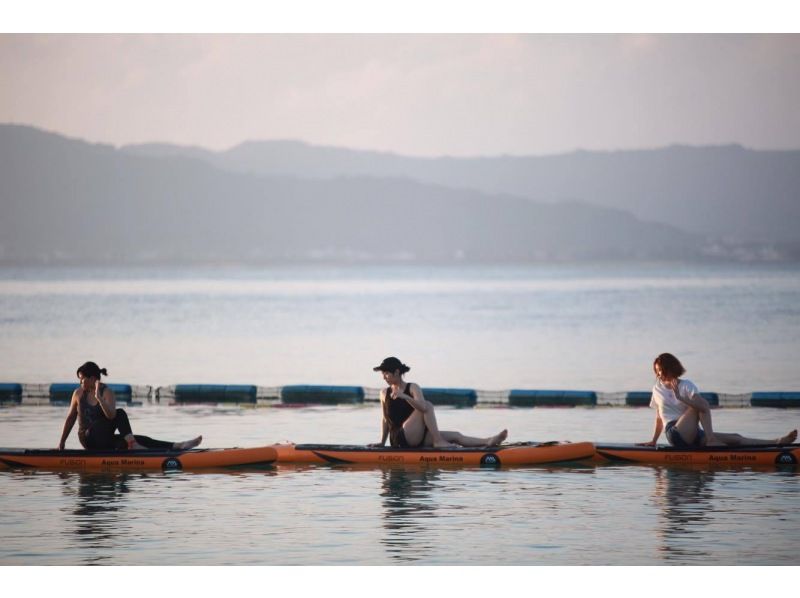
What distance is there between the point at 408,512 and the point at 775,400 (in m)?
11.5

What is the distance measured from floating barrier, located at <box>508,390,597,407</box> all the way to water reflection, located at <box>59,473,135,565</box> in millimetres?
9821

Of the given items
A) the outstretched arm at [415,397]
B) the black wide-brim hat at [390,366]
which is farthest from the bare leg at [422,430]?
the black wide-brim hat at [390,366]

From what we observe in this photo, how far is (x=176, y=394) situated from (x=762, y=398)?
30.7ft

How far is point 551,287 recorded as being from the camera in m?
106

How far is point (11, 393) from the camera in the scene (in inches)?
991

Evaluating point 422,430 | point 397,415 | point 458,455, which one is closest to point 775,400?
point 458,455

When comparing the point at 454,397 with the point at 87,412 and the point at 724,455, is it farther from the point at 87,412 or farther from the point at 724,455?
the point at 87,412

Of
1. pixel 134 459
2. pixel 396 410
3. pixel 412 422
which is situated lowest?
pixel 134 459

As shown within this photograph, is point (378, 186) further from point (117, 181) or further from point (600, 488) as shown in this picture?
point (600, 488)

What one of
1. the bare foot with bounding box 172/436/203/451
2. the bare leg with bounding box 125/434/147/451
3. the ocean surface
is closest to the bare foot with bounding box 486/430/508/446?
the ocean surface

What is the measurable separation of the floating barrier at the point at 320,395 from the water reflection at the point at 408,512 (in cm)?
889

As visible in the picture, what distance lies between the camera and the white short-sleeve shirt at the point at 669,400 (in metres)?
15.1

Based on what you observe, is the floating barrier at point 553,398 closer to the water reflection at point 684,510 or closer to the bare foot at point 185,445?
the water reflection at point 684,510

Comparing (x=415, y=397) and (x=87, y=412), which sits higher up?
(x=415, y=397)
